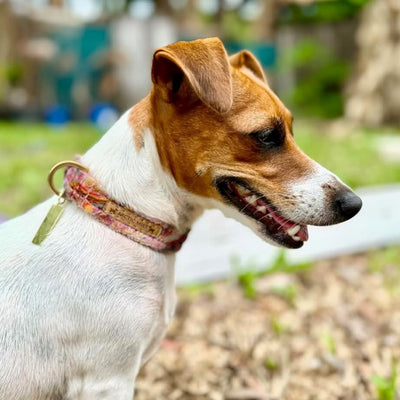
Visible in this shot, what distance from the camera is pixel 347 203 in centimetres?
179

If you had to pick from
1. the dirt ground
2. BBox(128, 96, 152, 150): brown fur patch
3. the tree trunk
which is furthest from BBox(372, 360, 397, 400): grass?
the tree trunk

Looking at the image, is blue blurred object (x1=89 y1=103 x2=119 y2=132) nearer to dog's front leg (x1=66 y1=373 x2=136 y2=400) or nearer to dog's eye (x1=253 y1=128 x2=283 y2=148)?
dog's eye (x1=253 y1=128 x2=283 y2=148)

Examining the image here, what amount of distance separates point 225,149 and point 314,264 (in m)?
2.58

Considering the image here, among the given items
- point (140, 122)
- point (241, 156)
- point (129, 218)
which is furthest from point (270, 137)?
point (129, 218)

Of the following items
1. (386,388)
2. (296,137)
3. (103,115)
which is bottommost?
(296,137)

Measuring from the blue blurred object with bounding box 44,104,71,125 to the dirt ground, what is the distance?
7.15 meters

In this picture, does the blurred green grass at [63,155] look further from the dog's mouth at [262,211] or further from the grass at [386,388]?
the grass at [386,388]

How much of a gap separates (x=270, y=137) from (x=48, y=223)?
826mm

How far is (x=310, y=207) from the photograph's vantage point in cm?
179

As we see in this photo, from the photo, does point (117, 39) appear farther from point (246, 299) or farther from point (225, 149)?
point (225, 149)

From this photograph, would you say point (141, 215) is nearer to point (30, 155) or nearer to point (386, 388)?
point (386, 388)

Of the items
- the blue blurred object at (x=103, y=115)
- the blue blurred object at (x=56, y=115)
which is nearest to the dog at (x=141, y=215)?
the blue blurred object at (x=103, y=115)

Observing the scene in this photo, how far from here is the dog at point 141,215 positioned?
1.64 metres

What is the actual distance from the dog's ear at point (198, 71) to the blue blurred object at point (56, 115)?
8529mm
